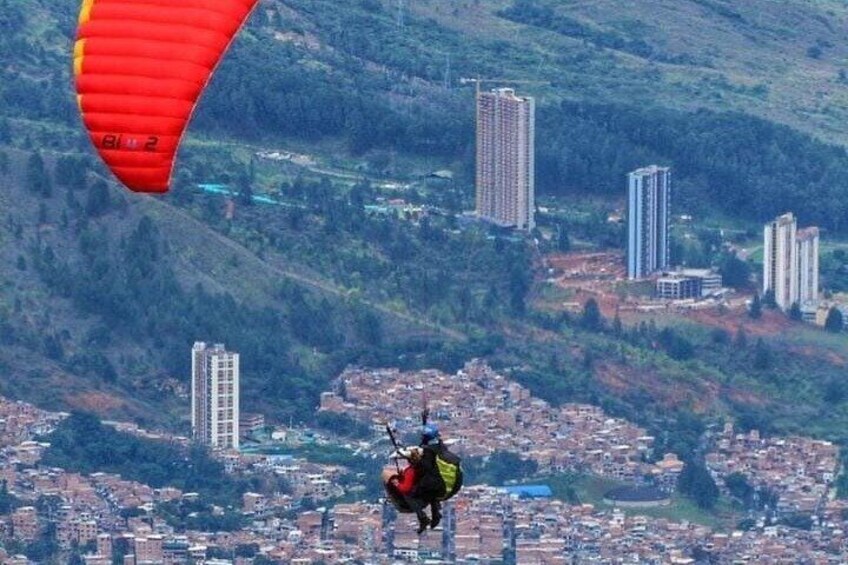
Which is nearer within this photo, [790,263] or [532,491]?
[532,491]

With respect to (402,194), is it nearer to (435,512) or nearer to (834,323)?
(834,323)

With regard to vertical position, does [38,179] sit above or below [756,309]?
above

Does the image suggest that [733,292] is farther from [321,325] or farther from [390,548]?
[390,548]

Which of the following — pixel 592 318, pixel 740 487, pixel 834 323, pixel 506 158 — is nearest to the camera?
pixel 740 487

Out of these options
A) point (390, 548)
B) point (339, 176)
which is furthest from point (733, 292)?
point (390, 548)

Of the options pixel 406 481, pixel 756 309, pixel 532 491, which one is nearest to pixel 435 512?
pixel 406 481

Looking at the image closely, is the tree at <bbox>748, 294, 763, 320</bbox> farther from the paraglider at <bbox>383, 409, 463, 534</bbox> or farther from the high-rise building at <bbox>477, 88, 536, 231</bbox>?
the paraglider at <bbox>383, 409, 463, 534</bbox>

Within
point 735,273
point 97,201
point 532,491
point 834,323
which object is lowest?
point 532,491

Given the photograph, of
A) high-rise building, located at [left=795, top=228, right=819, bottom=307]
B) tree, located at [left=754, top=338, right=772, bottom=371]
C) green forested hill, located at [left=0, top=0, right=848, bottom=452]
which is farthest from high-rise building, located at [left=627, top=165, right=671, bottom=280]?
tree, located at [left=754, top=338, right=772, bottom=371]
